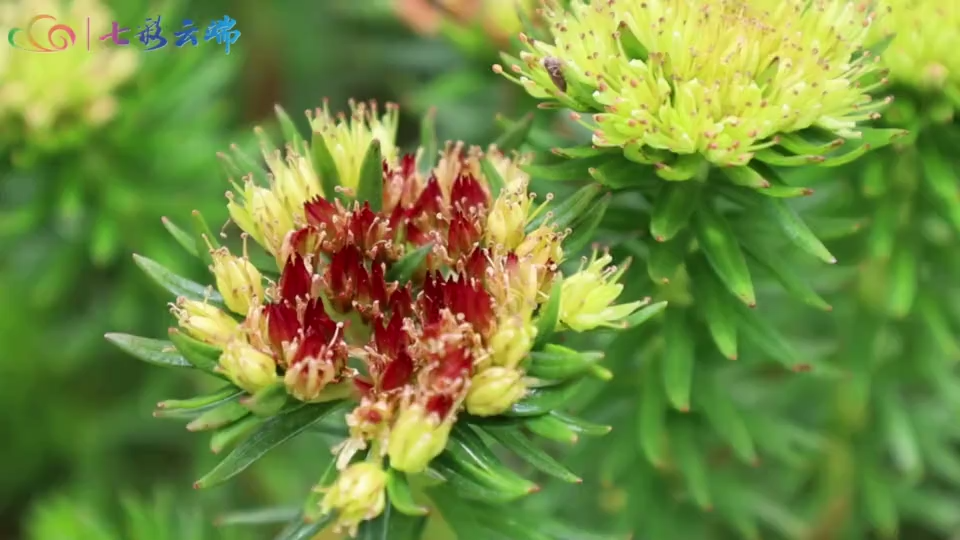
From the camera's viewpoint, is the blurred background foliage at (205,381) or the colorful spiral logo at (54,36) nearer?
the blurred background foliage at (205,381)

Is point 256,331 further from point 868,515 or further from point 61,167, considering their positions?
point 868,515

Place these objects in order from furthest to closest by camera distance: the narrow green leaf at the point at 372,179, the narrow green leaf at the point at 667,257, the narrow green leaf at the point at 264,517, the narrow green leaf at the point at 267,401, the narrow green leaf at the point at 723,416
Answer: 1. the narrow green leaf at the point at 723,416
2. the narrow green leaf at the point at 264,517
3. the narrow green leaf at the point at 667,257
4. the narrow green leaf at the point at 372,179
5. the narrow green leaf at the point at 267,401

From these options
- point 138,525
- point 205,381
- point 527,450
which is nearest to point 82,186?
point 205,381

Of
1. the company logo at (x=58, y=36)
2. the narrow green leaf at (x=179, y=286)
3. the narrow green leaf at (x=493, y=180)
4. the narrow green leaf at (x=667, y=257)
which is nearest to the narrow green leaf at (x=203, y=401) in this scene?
the narrow green leaf at (x=179, y=286)

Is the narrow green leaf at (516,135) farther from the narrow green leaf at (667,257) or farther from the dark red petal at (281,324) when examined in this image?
the dark red petal at (281,324)


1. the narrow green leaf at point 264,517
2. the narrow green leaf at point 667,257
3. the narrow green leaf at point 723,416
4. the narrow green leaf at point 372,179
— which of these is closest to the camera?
the narrow green leaf at point 372,179

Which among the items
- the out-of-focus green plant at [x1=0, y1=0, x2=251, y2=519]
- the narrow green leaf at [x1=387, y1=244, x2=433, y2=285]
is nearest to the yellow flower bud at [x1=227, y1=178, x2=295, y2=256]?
the narrow green leaf at [x1=387, y1=244, x2=433, y2=285]
